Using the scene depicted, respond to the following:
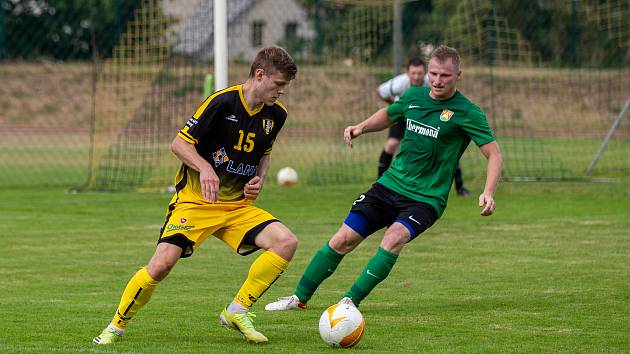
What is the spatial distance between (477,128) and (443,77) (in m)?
0.42

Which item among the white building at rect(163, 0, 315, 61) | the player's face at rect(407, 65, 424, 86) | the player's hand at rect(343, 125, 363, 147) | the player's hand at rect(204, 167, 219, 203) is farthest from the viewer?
the white building at rect(163, 0, 315, 61)

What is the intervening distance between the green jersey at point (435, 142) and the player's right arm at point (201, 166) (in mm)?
1664

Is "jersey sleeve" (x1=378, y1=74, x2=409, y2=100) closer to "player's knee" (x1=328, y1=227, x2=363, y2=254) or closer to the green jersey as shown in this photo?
the green jersey

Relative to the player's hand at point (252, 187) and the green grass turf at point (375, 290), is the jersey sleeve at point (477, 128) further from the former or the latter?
the player's hand at point (252, 187)

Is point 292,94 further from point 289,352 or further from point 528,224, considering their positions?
point 289,352

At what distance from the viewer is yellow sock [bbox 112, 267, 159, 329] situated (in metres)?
6.43

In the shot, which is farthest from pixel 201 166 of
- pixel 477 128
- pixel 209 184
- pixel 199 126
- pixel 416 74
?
pixel 416 74

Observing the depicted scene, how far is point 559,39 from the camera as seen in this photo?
22.1m

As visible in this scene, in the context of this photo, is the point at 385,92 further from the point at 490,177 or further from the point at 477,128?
the point at 490,177

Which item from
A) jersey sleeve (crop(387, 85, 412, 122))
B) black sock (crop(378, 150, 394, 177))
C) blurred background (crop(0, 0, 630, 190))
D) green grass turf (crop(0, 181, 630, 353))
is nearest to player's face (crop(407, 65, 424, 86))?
black sock (crop(378, 150, 394, 177))

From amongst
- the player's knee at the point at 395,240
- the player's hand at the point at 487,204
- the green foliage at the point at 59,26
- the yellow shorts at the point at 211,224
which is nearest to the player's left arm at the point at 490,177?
the player's hand at the point at 487,204

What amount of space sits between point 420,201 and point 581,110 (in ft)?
64.4

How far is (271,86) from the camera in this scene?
21.6 feet

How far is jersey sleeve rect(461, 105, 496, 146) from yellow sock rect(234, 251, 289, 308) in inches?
65.6
